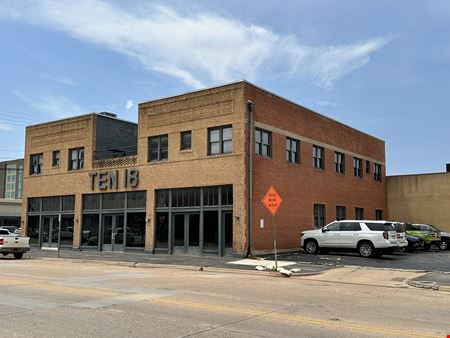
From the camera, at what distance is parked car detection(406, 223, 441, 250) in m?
31.6

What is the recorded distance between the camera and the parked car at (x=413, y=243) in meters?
29.6

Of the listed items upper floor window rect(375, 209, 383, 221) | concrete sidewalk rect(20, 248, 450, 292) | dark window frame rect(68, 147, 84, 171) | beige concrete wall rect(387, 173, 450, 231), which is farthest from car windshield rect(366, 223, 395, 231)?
dark window frame rect(68, 147, 84, 171)

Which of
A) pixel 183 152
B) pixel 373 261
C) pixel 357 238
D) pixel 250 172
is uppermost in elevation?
pixel 183 152

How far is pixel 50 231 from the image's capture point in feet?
109

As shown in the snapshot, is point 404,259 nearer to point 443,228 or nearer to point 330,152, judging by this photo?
point 330,152

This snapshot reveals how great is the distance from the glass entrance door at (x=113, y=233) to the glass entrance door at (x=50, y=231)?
501 cm

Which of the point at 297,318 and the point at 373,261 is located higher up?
the point at 373,261

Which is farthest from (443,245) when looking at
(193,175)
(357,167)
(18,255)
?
(18,255)

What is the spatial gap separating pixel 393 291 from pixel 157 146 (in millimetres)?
16916

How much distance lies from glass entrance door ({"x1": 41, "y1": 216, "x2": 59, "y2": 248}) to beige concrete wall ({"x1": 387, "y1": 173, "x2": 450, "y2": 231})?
27.0m

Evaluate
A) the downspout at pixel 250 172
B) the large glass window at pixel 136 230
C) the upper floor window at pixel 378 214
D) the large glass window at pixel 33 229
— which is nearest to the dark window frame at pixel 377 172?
the upper floor window at pixel 378 214

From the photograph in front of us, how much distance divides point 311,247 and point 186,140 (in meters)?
8.89

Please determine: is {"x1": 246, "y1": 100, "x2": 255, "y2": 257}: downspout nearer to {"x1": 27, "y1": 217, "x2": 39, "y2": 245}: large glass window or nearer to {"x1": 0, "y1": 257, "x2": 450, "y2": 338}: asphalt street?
{"x1": 0, "y1": 257, "x2": 450, "y2": 338}: asphalt street

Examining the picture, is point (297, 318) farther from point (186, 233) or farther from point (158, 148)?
point (158, 148)
